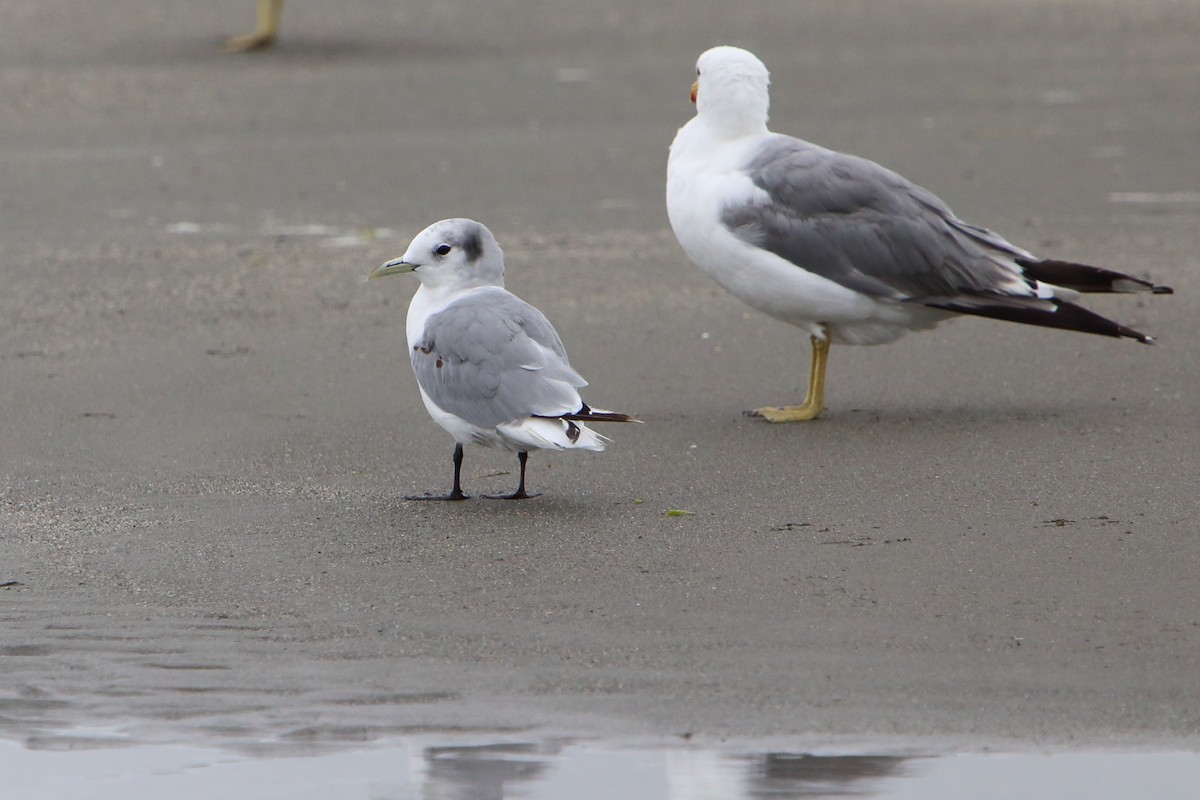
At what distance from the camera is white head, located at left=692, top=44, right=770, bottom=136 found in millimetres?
7371

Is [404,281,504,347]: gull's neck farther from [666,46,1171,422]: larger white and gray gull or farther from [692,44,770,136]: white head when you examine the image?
[692,44,770,136]: white head

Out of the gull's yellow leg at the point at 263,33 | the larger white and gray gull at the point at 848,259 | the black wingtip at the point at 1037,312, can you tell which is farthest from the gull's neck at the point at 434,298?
the gull's yellow leg at the point at 263,33

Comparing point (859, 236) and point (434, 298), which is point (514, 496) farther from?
point (859, 236)

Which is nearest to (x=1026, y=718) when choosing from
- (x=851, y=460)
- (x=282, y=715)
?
(x=282, y=715)

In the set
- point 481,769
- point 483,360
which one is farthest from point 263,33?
point 481,769

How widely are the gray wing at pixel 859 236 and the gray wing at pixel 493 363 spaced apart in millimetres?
1468

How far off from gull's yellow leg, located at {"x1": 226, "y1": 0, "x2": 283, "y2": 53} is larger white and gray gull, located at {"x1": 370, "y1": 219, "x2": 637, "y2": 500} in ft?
35.5

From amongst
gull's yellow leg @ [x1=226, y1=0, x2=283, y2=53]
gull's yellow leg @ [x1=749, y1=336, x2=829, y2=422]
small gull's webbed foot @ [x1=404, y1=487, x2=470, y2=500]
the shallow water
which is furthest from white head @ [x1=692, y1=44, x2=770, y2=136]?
gull's yellow leg @ [x1=226, y1=0, x2=283, y2=53]

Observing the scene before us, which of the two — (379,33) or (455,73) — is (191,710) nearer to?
(455,73)

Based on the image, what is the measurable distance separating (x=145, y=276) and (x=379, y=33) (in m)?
8.97

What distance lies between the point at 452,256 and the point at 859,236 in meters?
1.85

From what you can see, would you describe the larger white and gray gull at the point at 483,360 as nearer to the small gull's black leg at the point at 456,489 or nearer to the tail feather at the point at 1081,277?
the small gull's black leg at the point at 456,489

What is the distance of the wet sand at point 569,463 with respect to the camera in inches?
166

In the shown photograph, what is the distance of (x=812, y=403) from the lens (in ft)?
23.0
